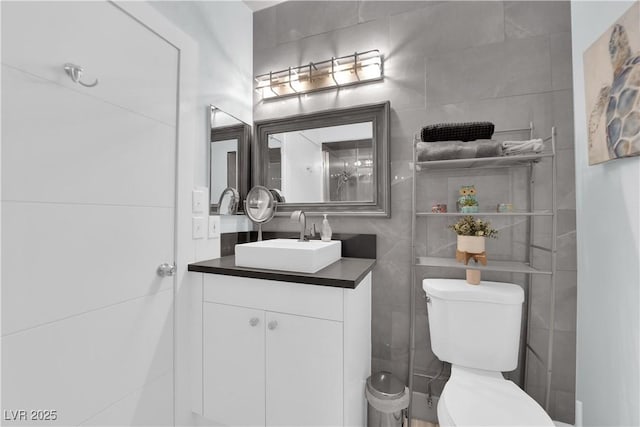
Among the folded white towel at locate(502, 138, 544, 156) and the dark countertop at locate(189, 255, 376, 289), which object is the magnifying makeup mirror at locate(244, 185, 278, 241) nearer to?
the dark countertop at locate(189, 255, 376, 289)

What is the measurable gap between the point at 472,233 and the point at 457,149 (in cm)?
40

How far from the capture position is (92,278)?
0.96m

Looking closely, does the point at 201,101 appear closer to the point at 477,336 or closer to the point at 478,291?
the point at 478,291

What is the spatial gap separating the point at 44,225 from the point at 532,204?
1.94 metres

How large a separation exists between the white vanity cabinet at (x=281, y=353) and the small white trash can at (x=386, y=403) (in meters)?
0.05

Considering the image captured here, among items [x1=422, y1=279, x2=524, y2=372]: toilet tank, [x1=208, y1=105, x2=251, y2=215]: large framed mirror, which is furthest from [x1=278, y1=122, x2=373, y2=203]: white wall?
[x1=422, y1=279, x2=524, y2=372]: toilet tank

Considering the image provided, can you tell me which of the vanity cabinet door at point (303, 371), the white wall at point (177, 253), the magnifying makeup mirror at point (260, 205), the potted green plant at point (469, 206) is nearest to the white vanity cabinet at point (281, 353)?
the vanity cabinet door at point (303, 371)

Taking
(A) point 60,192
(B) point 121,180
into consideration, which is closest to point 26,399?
(A) point 60,192

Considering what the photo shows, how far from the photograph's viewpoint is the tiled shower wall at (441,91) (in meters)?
1.29

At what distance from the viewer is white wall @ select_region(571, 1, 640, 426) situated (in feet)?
3.14

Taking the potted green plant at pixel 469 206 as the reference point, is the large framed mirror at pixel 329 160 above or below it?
above

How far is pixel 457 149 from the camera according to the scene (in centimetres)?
125

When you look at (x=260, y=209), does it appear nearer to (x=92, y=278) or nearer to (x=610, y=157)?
(x=92, y=278)

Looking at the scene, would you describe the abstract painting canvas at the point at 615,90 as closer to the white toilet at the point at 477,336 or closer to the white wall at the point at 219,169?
the white toilet at the point at 477,336
